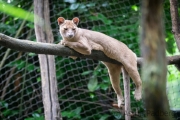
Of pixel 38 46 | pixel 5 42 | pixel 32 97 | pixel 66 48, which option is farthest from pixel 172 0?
pixel 32 97

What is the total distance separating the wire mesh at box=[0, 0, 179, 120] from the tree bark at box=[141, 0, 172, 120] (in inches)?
117

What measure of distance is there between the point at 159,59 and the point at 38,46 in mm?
1543

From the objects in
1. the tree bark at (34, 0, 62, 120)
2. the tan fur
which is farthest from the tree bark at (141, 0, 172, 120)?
the tree bark at (34, 0, 62, 120)

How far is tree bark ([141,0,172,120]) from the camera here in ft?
0.86

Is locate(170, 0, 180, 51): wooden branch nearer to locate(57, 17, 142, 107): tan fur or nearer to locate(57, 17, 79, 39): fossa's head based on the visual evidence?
locate(57, 17, 142, 107): tan fur

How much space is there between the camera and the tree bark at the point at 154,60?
26cm

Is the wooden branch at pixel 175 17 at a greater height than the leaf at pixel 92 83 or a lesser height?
greater

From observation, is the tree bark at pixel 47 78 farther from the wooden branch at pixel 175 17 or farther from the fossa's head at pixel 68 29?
the wooden branch at pixel 175 17

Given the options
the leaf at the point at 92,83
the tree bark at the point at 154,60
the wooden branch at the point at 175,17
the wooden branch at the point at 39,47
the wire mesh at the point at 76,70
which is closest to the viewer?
the tree bark at the point at 154,60

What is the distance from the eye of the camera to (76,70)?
11.8 feet

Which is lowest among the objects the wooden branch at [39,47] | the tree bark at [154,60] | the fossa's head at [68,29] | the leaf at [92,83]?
the leaf at [92,83]

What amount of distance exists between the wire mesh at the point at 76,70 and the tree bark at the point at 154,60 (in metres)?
2.98

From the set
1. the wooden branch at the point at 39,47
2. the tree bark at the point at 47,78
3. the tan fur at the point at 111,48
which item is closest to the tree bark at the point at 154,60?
the wooden branch at the point at 39,47

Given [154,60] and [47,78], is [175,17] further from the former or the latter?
[154,60]
